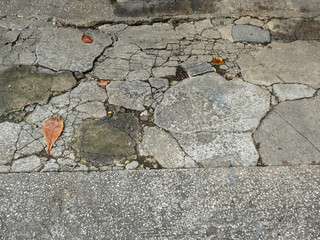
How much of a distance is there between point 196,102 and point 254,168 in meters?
0.76

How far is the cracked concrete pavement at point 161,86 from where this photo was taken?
242 centimetres

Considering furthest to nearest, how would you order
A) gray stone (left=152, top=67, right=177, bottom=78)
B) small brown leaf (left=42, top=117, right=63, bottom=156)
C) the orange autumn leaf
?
the orange autumn leaf < gray stone (left=152, top=67, right=177, bottom=78) < small brown leaf (left=42, top=117, right=63, bottom=156)

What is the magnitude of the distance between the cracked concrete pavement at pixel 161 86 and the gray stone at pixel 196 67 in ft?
0.05

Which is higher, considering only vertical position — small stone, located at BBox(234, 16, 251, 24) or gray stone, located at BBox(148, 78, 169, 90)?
small stone, located at BBox(234, 16, 251, 24)

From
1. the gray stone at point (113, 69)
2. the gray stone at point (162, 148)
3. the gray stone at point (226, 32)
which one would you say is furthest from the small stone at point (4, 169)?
the gray stone at point (226, 32)

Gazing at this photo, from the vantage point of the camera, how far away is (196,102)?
107 inches

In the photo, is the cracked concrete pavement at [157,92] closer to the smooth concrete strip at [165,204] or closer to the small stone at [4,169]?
the small stone at [4,169]

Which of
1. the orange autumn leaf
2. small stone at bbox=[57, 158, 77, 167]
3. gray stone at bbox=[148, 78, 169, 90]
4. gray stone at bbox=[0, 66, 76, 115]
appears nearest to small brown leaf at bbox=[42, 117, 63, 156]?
small stone at bbox=[57, 158, 77, 167]

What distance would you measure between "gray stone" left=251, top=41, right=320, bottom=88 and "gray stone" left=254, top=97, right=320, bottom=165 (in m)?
0.29

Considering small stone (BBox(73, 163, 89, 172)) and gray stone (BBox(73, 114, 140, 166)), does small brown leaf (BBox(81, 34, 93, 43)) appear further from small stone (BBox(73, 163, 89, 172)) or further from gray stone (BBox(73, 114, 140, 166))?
small stone (BBox(73, 163, 89, 172))

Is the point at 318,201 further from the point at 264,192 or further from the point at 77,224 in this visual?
the point at 77,224

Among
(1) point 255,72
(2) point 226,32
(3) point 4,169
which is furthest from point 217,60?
(3) point 4,169

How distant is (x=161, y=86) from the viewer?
9.48ft

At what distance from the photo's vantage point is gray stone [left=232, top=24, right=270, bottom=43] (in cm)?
333
